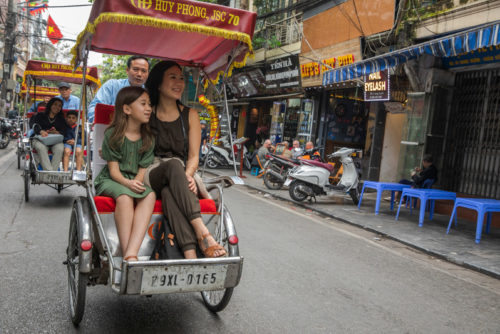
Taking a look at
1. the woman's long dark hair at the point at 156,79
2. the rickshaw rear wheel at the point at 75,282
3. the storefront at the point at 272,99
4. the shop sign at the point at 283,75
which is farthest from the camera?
the storefront at the point at 272,99

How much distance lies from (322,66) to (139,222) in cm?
1242

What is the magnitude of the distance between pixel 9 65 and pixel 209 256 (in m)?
21.0

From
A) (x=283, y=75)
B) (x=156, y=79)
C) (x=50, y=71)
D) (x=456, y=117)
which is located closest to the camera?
(x=156, y=79)

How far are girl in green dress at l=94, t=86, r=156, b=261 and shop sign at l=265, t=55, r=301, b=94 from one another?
13040mm

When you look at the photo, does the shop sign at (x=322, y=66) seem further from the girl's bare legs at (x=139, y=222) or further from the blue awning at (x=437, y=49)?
the girl's bare legs at (x=139, y=222)

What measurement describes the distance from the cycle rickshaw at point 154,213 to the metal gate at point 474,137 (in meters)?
7.49

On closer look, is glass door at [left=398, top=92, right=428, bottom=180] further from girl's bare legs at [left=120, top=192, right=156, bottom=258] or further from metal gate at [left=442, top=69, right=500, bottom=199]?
girl's bare legs at [left=120, top=192, right=156, bottom=258]

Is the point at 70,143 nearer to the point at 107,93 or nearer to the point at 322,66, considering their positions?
the point at 107,93

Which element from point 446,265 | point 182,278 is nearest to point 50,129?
point 182,278

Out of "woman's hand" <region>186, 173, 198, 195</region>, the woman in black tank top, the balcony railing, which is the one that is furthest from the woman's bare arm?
the balcony railing

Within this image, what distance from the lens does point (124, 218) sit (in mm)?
2965

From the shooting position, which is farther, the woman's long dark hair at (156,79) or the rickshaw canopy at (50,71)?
the rickshaw canopy at (50,71)

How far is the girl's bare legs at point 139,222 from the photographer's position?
2.88 m

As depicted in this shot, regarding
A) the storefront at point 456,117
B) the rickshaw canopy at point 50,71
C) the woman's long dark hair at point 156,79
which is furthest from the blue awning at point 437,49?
the rickshaw canopy at point 50,71
